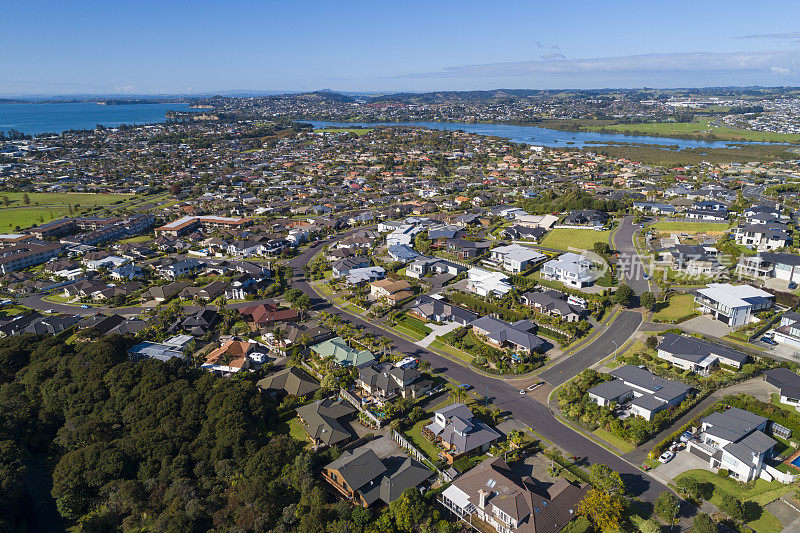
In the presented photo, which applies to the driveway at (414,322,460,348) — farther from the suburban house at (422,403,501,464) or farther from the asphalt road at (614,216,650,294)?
the asphalt road at (614,216,650,294)

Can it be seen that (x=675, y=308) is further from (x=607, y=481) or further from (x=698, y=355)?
(x=607, y=481)

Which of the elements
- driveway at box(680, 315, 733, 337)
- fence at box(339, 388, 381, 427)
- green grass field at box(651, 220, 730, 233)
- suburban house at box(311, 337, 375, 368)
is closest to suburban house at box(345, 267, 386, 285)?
suburban house at box(311, 337, 375, 368)

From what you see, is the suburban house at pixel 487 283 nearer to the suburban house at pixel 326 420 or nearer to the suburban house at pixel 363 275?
the suburban house at pixel 363 275

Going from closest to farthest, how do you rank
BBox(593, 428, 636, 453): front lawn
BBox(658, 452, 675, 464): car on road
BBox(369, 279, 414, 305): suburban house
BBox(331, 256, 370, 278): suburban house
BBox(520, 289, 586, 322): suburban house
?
BBox(658, 452, 675, 464): car on road → BBox(593, 428, 636, 453): front lawn → BBox(520, 289, 586, 322): suburban house → BBox(369, 279, 414, 305): suburban house → BBox(331, 256, 370, 278): suburban house

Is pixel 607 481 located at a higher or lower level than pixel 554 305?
lower

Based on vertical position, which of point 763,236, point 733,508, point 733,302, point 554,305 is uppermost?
point 763,236

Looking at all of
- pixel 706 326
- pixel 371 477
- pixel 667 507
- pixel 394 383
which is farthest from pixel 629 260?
pixel 371 477
